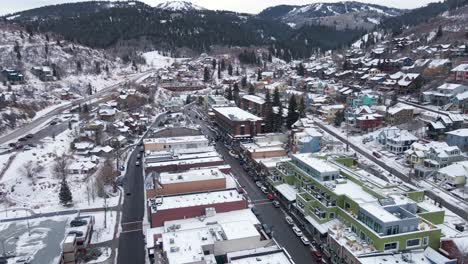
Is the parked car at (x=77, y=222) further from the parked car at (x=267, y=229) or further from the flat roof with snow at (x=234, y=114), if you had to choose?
the flat roof with snow at (x=234, y=114)

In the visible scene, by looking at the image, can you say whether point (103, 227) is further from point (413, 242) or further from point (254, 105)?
point (254, 105)

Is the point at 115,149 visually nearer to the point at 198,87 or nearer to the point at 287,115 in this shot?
the point at 287,115

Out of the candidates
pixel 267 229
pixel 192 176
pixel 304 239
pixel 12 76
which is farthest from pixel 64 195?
pixel 12 76

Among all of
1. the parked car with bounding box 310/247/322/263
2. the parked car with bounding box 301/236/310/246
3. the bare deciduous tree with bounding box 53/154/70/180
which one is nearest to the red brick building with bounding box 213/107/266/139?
the bare deciduous tree with bounding box 53/154/70/180

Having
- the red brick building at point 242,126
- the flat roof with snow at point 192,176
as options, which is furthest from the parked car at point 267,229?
the red brick building at point 242,126

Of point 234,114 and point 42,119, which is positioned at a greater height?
point 234,114

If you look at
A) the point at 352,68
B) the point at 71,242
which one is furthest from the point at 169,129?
the point at 352,68
